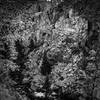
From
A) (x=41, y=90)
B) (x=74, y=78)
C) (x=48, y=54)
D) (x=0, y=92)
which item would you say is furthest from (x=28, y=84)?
(x=74, y=78)

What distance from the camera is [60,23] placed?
11.0ft

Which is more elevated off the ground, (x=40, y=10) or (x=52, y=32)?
(x=40, y=10)

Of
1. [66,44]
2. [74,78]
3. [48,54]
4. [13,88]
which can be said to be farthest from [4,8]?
[74,78]

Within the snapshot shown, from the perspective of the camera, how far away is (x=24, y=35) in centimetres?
343

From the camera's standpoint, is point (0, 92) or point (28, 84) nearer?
point (0, 92)

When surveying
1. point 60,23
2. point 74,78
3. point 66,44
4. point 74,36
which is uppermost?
point 60,23

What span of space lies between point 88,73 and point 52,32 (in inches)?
55.6

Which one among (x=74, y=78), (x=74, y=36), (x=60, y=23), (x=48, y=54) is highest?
(x=60, y=23)

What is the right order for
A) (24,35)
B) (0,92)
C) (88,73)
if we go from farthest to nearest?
1. (24,35)
2. (88,73)
3. (0,92)

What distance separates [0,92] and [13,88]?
37cm

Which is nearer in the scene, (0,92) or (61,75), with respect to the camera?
(0,92)

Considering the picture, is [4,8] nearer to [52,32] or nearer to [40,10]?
[40,10]

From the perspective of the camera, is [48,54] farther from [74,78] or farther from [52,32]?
[74,78]

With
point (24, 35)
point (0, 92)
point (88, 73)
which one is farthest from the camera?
point (24, 35)
